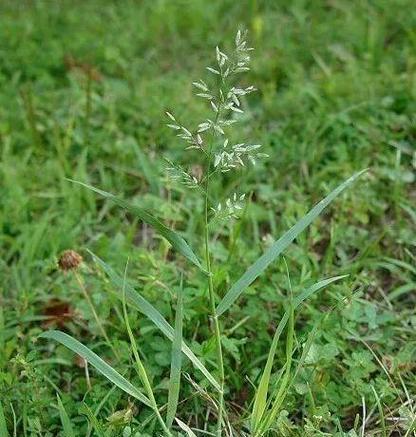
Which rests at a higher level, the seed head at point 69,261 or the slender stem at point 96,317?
the seed head at point 69,261

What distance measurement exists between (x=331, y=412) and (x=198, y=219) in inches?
35.8

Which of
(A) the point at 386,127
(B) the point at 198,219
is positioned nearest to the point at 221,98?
(B) the point at 198,219

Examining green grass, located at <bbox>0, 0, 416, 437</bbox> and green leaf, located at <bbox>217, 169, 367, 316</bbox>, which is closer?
green leaf, located at <bbox>217, 169, 367, 316</bbox>

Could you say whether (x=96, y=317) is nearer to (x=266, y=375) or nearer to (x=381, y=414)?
(x=266, y=375)

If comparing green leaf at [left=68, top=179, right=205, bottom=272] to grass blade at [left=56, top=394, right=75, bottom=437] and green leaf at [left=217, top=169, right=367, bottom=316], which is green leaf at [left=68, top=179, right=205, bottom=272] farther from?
grass blade at [left=56, top=394, right=75, bottom=437]

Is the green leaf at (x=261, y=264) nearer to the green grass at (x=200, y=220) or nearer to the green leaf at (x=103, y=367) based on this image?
the green grass at (x=200, y=220)

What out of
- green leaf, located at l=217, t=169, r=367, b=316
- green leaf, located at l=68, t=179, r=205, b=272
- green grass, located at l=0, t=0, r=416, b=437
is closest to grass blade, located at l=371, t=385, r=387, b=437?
green grass, located at l=0, t=0, r=416, b=437

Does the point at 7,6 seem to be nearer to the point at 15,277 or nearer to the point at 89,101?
the point at 89,101

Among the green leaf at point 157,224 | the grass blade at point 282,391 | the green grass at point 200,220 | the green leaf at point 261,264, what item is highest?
the green leaf at point 157,224

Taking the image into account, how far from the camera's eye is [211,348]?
6.41 feet

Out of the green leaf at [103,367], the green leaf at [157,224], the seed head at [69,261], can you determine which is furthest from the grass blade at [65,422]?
the green leaf at [157,224]

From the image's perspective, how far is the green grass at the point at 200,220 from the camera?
1.93m

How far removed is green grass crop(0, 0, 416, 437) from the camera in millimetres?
1928

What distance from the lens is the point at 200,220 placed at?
8.63 ft
